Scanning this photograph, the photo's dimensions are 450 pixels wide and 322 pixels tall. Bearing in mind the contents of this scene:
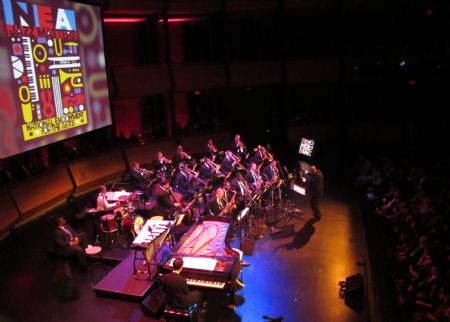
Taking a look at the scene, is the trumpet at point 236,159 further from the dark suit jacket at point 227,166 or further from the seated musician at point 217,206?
the seated musician at point 217,206

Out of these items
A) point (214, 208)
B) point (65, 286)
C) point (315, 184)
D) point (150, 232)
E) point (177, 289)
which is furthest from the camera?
point (315, 184)

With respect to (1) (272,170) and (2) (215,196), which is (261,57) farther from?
(2) (215,196)

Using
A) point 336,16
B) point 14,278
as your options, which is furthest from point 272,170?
point 336,16

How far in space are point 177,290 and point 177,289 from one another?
2 cm

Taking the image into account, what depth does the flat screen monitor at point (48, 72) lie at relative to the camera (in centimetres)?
1098

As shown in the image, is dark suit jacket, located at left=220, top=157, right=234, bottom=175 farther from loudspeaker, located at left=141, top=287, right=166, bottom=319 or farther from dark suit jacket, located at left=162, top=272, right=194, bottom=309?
dark suit jacket, located at left=162, top=272, right=194, bottom=309

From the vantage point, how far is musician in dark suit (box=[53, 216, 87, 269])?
10.4m

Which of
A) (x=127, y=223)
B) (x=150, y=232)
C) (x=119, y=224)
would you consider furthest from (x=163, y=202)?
→ (x=150, y=232)

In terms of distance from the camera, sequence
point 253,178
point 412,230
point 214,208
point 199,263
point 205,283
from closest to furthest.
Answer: point 205,283
point 199,263
point 412,230
point 214,208
point 253,178

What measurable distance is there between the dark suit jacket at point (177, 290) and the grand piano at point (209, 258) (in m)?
0.45

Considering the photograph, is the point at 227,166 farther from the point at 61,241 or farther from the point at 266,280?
the point at 61,241

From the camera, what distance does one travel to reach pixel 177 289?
293 inches

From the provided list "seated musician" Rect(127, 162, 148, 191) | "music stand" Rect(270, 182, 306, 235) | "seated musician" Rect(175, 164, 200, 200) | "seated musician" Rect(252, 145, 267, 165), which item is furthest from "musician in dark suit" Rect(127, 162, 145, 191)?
"music stand" Rect(270, 182, 306, 235)

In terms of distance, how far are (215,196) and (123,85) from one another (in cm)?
903
